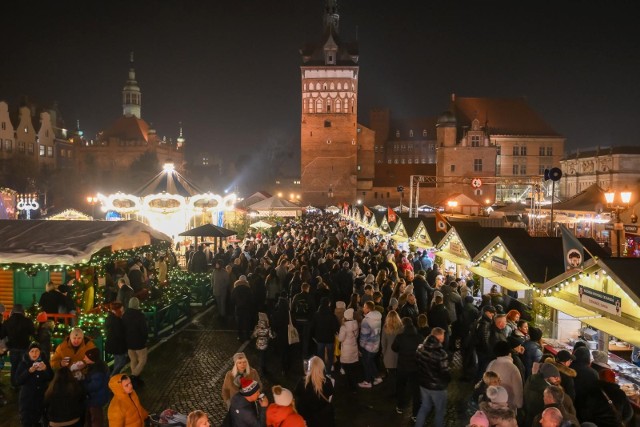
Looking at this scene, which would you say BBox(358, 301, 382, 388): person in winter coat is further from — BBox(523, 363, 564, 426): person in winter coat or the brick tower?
the brick tower

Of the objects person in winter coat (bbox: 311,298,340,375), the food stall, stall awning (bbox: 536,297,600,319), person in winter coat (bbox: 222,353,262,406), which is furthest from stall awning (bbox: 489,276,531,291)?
person in winter coat (bbox: 222,353,262,406)

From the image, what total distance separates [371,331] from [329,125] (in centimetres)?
5357

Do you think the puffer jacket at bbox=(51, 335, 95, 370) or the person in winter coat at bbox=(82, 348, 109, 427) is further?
the puffer jacket at bbox=(51, 335, 95, 370)

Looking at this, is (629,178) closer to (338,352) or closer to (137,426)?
(338,352)

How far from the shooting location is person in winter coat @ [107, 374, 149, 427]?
16.0 ft

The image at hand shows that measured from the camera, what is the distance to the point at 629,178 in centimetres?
4766

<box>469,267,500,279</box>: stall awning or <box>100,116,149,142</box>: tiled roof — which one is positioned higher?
<box>100,116,149,142</box>: tiled roof

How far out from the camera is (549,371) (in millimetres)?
5250

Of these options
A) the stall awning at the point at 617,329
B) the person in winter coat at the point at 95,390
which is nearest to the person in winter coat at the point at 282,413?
the person in winter coat at the point at 95,390

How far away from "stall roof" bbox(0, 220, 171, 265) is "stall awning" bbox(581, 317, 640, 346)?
8044mm

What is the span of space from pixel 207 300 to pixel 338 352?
644 centimetres

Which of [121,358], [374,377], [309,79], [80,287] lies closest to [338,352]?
[374,377]

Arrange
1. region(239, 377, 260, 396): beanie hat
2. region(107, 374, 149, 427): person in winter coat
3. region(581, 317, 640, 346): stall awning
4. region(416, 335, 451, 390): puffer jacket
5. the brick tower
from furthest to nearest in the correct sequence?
the brick tower, region(581, 317, 640, 346): stall awning, region(416, 335, 451, 390): puffer jacket, region(107, 374, 149, 427): person in winter coat, region(239, 377, 260, 396): beanie hat

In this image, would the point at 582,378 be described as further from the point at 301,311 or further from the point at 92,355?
the point at 92,355
